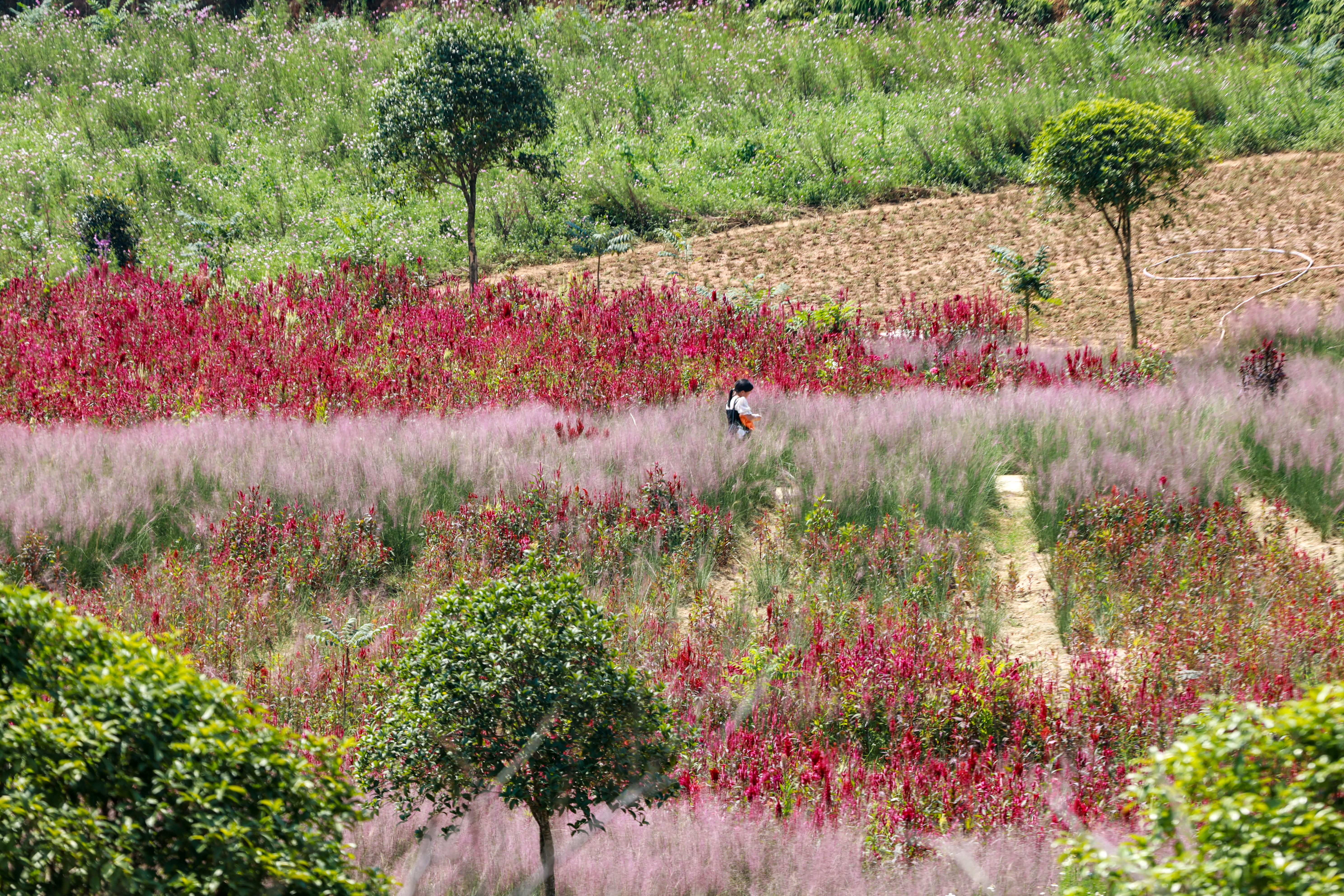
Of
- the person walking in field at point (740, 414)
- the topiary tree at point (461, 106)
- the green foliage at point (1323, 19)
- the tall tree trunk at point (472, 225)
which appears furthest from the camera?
the green foliage at point (1323, 19)

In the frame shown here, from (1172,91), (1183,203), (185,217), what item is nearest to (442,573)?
(185,217)

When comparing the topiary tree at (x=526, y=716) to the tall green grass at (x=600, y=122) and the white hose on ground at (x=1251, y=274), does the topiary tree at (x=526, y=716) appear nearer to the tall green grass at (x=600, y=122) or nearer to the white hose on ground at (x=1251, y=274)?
the white hose on ground at (x=1251, y=274)

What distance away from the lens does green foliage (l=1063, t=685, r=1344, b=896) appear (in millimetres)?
2309

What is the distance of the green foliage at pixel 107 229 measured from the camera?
15.4m

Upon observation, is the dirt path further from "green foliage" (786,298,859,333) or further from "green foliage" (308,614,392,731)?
"green foliage" (786,298,859,333)

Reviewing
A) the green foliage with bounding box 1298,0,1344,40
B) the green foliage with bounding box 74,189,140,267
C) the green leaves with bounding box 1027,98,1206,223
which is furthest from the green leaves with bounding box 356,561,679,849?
the green foliage with bounding box 1298,0,1344,40

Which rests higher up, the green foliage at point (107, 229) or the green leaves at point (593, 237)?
the green foliage at point (107, 229)

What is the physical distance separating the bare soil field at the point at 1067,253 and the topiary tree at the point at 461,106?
8.51 ft

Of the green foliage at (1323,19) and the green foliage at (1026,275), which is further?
the green foliage at (1323,19)

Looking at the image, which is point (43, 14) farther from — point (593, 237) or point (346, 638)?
point (346, 638)

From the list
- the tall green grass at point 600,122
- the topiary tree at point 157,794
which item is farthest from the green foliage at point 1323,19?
the topiary tree at point 157,794

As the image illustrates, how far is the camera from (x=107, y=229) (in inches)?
613

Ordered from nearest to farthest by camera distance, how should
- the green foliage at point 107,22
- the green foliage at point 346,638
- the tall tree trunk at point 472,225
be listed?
the green foliage at point 346,638 < the tall tree trunk at point 472,225 < the green foliage at point 107,22

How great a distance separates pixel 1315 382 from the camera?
27.7ft
